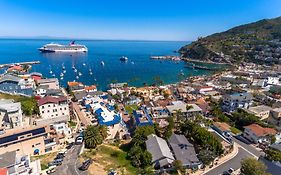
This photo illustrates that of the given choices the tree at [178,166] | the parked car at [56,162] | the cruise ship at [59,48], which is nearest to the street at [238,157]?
the tree at [178,166]

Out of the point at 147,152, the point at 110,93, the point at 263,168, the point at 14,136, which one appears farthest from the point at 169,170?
the point at 110,93

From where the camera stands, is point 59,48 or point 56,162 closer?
point 56,162

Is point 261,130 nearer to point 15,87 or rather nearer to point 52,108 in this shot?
point 52,108

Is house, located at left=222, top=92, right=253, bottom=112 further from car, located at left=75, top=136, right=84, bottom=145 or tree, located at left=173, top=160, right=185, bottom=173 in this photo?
car, located at left=75, top=136, right=84, bottom=145

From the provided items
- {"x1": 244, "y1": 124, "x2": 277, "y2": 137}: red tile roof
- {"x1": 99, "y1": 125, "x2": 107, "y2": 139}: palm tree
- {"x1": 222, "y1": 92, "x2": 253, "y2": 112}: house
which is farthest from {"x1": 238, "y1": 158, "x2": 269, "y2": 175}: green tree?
{"x1": 222, "y1": 92, "x2": 253, "y2": 112}: house

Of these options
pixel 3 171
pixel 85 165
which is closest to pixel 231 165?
pixel 85 165
